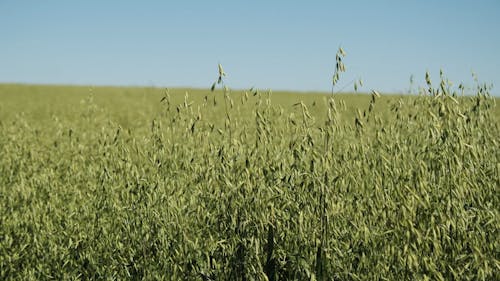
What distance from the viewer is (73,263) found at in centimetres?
418

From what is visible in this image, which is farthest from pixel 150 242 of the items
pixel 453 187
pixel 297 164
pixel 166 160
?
pixel 453 187

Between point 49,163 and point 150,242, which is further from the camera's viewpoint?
point 49,163

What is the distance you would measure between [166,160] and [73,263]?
3.78ft

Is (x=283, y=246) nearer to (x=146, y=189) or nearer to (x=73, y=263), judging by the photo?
(x=146, y=189)

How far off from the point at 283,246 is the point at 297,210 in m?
0.28

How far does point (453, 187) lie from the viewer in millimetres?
3215

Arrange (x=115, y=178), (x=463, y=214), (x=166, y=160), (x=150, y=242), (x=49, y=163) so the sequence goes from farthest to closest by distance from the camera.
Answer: (x=49, y=163) → (x=115, y=178) → (x=166, y=160) → (x=150, y=242) → (x=463, y=214)

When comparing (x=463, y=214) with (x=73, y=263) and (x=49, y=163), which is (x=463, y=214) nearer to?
(x=73, y=263)

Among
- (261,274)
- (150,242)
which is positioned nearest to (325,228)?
(261,274)

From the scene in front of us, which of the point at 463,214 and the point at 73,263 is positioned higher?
the point at 463,214

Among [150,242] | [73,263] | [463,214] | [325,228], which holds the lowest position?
[73,263]

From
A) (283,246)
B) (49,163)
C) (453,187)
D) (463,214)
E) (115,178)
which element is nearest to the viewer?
(463,214)

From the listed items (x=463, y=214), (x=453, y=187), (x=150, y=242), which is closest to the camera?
(x=463, y=214)

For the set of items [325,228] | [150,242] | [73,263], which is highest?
[325,228]
